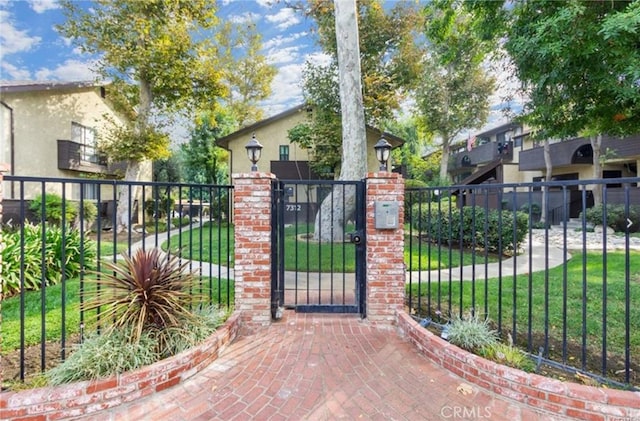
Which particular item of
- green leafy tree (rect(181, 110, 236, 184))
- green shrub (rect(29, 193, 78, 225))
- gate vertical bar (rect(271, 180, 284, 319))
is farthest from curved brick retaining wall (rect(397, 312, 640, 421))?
green leafy tree (rect(181, 110, 236, 184))

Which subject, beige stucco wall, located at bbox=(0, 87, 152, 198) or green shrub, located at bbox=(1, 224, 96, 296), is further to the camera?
beige stucco wall, located at bbox=(0, 87, 152, 198)

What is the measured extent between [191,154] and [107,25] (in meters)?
9.49

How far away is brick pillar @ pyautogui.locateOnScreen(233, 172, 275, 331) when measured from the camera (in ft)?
12.1

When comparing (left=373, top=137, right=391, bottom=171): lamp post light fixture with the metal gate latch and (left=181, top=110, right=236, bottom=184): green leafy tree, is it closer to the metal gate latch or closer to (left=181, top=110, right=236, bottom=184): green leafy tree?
the metal gate latch

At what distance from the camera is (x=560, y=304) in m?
4.48

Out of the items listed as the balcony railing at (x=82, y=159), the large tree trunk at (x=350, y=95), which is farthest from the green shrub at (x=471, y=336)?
the balcony railing at (x=82, y=159)

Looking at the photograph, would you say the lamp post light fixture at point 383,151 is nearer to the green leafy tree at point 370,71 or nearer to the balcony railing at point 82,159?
the green leafy tree at point 370,71

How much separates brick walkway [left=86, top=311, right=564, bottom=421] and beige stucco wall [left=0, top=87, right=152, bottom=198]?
13853 mm

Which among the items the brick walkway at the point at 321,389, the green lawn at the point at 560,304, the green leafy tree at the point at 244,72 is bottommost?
the brick walkway at the point at 321,389

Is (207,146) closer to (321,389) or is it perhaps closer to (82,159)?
(82,159)

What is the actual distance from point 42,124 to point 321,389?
16544 mm

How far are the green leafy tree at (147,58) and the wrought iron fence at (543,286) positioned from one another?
35.9 ft

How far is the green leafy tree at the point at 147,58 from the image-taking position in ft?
38.4

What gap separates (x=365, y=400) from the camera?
2.45 metres
